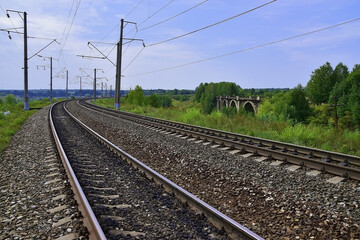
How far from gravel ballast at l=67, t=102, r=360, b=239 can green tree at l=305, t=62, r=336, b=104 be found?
106 m

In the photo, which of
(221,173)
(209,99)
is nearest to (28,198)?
(221,173)

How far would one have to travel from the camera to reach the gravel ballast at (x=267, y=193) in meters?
4.46

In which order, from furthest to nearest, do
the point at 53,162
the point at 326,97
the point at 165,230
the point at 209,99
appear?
the point at 209,99 < the point at 326,97 < the point at 53,162 < the point at 165,230

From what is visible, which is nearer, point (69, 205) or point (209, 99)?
point (69, 205)

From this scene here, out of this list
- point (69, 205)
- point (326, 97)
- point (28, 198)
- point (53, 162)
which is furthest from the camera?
point (326, 97)

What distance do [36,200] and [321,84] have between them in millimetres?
112313

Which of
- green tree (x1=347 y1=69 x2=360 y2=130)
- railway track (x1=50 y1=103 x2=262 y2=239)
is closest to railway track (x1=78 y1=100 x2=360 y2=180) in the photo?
railway track (x1=50 y1=103 x2=262 y2=239)

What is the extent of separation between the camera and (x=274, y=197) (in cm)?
562

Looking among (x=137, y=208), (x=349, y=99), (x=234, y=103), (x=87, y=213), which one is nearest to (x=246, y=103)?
(x=234, y=103)

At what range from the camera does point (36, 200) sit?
5398 mm

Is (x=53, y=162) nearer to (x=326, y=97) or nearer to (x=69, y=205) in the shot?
(x=69, y=205)

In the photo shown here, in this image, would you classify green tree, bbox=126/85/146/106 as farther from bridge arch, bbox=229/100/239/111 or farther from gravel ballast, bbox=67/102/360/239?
bridge arch, bbox=229/100/239/111

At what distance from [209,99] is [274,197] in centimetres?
14252

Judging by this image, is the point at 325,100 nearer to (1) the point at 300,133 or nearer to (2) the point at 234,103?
(2) the point at 234,103
